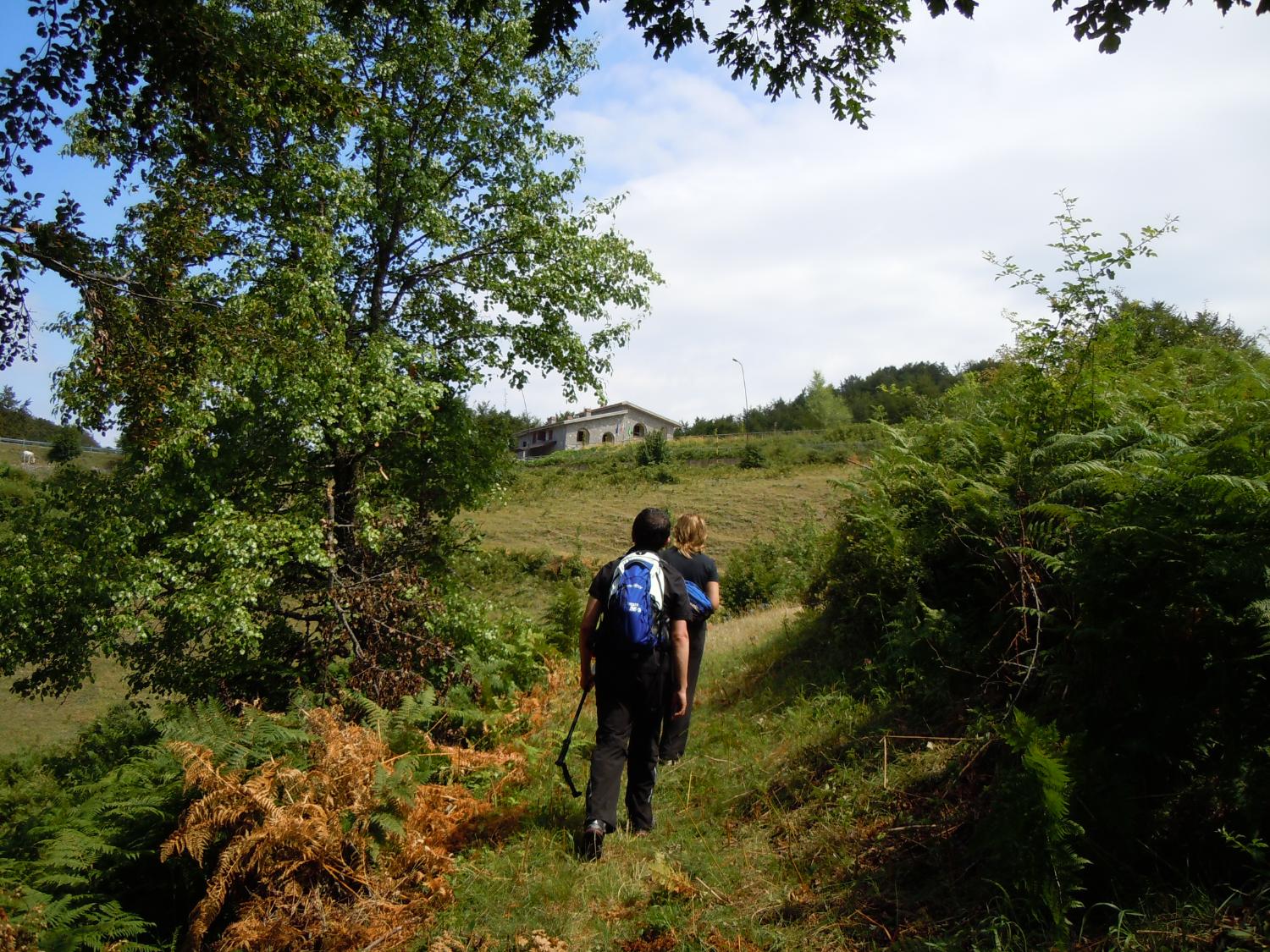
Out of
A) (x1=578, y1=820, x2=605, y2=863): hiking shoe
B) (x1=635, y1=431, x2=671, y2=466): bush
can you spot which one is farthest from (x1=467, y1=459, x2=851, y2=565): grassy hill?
(x1=578, y1=820, x2=605, y2=863): hiking shoe

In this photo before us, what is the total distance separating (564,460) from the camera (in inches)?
1891

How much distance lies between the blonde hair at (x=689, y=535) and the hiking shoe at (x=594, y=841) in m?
2.24

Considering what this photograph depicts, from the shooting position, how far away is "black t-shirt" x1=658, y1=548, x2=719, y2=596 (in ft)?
20.4

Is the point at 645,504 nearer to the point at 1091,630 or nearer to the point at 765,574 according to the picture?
the point at 765,574

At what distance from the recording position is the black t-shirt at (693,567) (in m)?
6.21

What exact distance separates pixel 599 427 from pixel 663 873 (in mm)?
78260

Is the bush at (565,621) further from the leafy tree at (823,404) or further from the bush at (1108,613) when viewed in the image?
the leafy tree at (823,404)

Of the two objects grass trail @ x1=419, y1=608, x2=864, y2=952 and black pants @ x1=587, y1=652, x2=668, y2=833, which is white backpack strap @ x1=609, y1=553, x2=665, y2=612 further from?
grass trail @ x1=419, y1=608, x2=864, y2=952

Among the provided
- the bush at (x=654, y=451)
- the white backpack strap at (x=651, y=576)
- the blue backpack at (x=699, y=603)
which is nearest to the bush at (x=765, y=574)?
the blue backpack at (x=699, y=603)

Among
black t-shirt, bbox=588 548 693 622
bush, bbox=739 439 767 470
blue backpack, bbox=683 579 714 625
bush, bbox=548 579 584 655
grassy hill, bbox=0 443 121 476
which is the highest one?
grassy hill, bbox=0 443 121 476

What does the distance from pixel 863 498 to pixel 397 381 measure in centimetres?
680

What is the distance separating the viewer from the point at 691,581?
6207mm

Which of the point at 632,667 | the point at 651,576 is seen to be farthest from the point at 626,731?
the point at 651,576

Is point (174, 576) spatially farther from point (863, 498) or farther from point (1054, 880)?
point (1054, 880)
